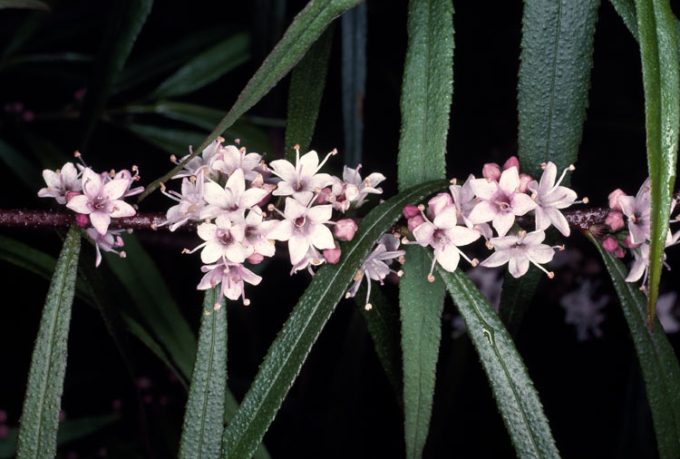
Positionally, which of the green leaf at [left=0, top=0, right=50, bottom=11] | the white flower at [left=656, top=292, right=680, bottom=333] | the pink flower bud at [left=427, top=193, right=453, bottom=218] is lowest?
the pink flower bud at [left=427, top=193, right=453, bottom=218]

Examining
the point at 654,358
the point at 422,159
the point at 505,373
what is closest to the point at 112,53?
the point at 422,159

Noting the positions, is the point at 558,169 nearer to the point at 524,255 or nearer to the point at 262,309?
the point at 524,255

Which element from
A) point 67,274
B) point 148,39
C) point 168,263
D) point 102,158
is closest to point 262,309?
point 168,263

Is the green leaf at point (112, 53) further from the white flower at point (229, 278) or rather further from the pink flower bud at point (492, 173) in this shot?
the pink flower bud at point (492, 173)

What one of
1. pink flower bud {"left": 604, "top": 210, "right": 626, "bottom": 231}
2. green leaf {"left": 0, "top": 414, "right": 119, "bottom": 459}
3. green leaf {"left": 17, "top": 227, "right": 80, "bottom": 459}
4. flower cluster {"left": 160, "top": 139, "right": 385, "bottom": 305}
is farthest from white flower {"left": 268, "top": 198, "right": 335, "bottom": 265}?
green leaf {"left": 0, "top": 414, "right": 119, "bottom": 459}

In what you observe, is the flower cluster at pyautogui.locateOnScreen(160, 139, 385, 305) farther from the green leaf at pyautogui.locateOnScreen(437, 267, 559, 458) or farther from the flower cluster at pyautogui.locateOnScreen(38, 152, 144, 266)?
the green leaf at pyautogui.locateOnScreen(437, 267, 559, 458)

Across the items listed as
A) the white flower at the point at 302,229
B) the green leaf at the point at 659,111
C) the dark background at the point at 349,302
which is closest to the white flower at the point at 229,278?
the white flower at the point at 302,229

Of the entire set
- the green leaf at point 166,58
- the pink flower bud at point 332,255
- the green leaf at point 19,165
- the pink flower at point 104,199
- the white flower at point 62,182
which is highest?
the green leaf at point 166,58
